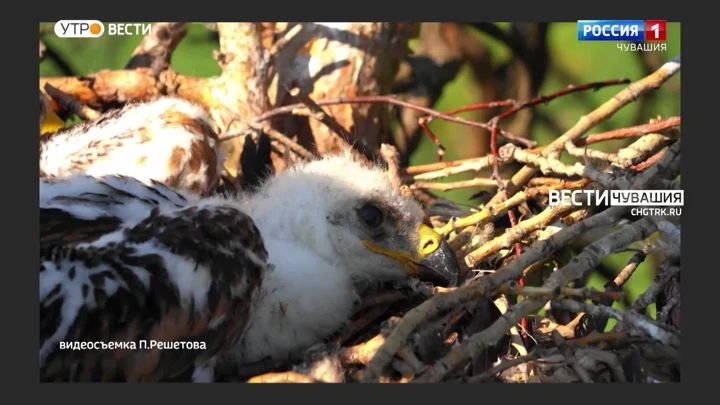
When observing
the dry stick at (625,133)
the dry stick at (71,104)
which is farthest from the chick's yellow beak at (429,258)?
the dry stick at (71,104)

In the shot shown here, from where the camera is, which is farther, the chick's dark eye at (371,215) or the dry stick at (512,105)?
the dry stick at (512,105)

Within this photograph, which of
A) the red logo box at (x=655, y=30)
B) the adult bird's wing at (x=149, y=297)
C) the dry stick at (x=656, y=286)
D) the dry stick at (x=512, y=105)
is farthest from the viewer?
the dry stick at (x=512, y=105)

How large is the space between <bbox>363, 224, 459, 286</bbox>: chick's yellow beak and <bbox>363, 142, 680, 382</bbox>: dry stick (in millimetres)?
215

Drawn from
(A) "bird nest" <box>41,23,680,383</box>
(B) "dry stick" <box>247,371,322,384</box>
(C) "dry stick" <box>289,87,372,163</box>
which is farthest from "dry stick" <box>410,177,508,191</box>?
(B) "dry stick" <box>247,371,322,384</box>

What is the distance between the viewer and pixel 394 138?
12.6ft

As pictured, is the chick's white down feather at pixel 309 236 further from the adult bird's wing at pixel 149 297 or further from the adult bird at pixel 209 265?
the adult bird's wing at pixel 149 297

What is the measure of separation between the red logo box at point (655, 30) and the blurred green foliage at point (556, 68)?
2cm

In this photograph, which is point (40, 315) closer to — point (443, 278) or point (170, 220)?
point (170, 220)

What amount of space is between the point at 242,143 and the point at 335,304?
4.01 ft

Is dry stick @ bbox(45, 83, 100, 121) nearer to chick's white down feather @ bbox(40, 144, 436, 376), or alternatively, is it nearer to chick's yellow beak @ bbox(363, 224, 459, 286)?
chick's white down feather @ bbox(40, 144, 436, 376)

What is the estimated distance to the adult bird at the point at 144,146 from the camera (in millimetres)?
3309

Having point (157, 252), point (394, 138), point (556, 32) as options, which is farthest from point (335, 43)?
point (157, 252)

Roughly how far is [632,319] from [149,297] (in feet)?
4.25

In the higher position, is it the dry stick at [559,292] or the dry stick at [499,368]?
the dry stick at [559,292]
